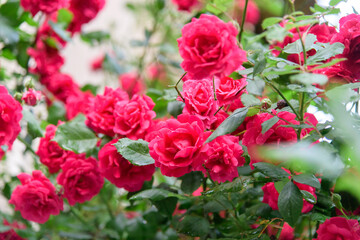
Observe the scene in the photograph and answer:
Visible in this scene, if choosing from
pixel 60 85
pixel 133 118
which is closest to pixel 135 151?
pixel 133 118

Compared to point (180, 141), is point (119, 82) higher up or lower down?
lower down

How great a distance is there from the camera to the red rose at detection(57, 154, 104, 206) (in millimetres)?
674

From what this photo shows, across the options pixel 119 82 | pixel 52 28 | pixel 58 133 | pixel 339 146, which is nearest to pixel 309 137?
pixel 339 146

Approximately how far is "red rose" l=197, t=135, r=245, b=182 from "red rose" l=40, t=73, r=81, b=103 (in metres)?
0.60

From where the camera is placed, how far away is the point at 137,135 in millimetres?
613

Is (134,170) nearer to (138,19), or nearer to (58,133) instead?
(58,133)

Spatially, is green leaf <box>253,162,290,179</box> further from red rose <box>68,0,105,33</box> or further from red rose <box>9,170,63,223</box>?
red rose <box>68,0,105,33</box>

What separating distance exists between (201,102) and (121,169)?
0.62ft

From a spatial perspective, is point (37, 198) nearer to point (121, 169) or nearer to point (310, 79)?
point (121, 169)

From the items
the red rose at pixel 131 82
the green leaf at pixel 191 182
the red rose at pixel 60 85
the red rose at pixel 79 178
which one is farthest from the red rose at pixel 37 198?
the red rose at pixel 131 82

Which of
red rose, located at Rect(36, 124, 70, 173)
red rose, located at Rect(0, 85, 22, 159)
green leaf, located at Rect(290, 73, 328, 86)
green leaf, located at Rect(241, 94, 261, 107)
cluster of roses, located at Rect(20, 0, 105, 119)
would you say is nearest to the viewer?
green leaf, located at Rect(290, 73, 328, 86)

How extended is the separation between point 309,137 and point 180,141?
15cm

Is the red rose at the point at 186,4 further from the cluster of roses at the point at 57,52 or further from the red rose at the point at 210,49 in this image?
the red rose at the point at 210,49

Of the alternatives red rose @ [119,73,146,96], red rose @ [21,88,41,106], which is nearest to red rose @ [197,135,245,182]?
red rose @ [21,88,41,106]
